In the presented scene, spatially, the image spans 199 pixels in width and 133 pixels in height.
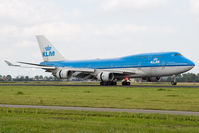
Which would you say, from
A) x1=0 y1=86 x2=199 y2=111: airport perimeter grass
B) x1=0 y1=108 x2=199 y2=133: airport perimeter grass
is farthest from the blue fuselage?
x1=0 y1=108 x2=199 y2=133: airport perimeter grass

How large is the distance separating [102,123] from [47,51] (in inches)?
2181

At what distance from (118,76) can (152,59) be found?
7.11 meters

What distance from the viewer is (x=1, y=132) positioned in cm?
1266

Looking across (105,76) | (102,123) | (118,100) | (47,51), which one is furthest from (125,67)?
(102,123)

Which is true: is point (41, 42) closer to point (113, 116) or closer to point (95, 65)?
point (95, 65)

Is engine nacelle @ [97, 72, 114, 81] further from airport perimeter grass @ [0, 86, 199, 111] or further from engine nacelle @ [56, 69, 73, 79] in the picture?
airport perimeter grass @ [0, 86, 199, 111]

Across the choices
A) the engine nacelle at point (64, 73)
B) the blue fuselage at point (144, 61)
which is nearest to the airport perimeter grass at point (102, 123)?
the blue fuselage at point (144, 61)

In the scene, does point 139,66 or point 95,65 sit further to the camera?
point 95,65

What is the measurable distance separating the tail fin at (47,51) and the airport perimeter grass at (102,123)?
50053mm

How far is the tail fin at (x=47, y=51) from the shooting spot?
6856 cm

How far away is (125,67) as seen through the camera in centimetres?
5666

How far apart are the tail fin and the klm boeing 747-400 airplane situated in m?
0.21

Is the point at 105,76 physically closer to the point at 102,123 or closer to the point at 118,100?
the point at 118,100

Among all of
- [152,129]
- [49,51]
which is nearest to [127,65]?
[49,51]
